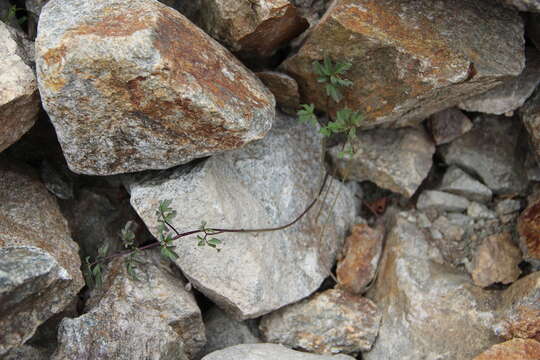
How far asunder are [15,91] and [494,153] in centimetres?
296

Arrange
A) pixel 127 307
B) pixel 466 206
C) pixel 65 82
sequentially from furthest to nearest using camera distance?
pixel 466 206 < pixel 127 307 < pixel 65 82

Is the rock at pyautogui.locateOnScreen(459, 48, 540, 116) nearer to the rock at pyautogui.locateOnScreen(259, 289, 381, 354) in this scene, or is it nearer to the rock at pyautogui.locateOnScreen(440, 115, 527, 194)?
the rock at pyautogui.locateOnScreen(440, 115, 527, 194)

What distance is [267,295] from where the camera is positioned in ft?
9.92

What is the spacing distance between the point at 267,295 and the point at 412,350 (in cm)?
91

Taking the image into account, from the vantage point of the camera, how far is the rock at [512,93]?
10.8ft

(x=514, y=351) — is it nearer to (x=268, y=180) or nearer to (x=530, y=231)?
(x=530, y=231)

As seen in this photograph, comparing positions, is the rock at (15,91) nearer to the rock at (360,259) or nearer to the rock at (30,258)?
the rock at (30,258)

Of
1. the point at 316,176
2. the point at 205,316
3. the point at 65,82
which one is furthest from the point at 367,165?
the point at 65,82

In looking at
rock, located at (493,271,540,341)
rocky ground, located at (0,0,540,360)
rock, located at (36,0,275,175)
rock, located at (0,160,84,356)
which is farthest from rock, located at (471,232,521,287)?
rock, located at (0,160,84,356)

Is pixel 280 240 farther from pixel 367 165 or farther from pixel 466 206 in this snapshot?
pixel 466 206

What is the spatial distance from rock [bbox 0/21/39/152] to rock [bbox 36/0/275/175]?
0.74 ft

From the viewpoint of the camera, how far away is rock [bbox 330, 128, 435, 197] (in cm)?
352

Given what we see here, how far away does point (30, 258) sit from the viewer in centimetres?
238

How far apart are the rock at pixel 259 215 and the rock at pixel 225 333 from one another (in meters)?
0.18
